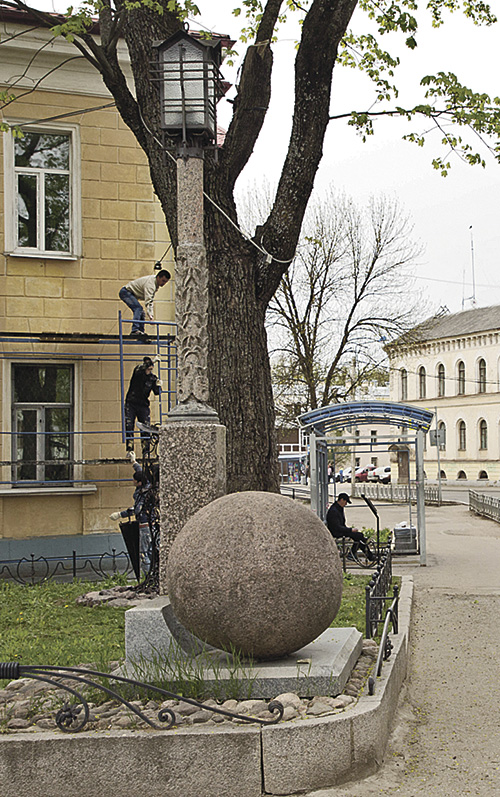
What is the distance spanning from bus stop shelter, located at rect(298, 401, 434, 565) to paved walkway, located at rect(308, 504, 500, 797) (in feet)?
8.15

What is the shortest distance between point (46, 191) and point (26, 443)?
173 inches

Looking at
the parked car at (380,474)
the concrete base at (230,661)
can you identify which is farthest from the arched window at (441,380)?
the concrete base at (230,661)

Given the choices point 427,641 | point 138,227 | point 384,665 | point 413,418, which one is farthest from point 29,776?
point 413,418

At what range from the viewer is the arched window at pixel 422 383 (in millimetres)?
74188

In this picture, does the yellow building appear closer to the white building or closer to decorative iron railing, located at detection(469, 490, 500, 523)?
decorative iron railing, located at detection(469, 490, 500, 523)

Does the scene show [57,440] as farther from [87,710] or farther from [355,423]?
[87,710]

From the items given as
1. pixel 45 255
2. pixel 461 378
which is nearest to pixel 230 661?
pixel 45 255

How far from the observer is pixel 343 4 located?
1026 cm

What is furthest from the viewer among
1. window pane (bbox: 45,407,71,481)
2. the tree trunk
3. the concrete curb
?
window pane (bbox: 45,407,71,481)

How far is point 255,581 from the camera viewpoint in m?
5.63

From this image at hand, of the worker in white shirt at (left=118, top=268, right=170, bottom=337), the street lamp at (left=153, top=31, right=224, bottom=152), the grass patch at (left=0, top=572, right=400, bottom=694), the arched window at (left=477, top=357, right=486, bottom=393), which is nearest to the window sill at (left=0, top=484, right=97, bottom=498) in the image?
the grass patch at (left=0, top=572, right=400, bottom=694)

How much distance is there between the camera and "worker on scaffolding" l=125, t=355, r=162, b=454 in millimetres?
14547

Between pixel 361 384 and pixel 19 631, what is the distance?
30524mm

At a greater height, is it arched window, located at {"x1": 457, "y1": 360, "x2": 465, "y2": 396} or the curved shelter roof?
arched window, located at {"x1": 457, "y1": 360, "x2": 465, "y2": 396}
